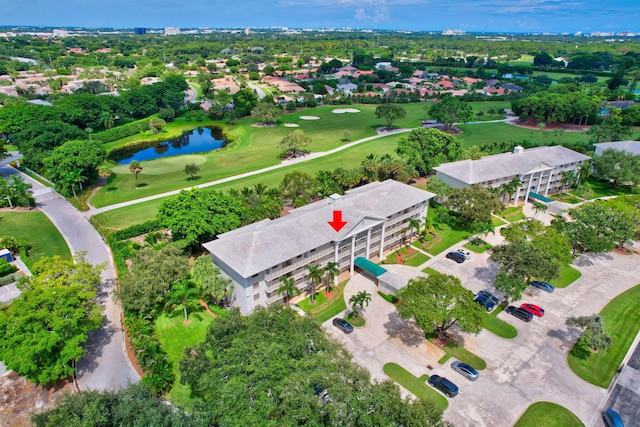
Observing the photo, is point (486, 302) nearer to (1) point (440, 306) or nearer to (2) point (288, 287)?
(1) point (440, 306)

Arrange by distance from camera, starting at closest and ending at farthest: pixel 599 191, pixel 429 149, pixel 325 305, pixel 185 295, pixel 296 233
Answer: pixel 185 295 → pixel 296 233 → pixel 325 305 → pixel 599 191 → pixel 429 149

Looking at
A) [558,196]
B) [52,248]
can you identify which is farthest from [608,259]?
[52,248]

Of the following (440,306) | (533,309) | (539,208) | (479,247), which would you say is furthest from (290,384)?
(539,208)

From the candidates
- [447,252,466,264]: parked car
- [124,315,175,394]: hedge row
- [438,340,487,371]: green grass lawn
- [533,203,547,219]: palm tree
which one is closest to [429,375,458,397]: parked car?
[438,340,487,371]: green grass lawn

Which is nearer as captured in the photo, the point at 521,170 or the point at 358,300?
the point at 358,300

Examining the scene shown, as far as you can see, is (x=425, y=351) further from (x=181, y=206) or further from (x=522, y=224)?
(x=181, y=206)
